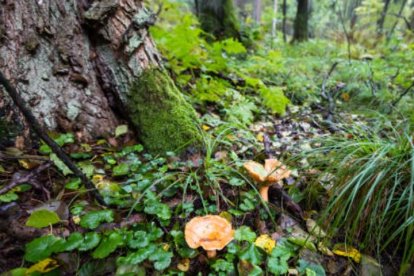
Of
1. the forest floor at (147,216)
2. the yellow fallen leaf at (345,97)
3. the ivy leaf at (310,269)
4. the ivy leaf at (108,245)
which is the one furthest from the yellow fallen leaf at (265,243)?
the yellow fallen leaf at (345,97)

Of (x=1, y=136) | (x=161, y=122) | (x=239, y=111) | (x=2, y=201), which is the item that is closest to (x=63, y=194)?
(x=2, y=201)

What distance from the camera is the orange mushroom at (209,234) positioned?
1.28 meters

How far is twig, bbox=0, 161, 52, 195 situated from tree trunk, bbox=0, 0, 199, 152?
1.34 feet

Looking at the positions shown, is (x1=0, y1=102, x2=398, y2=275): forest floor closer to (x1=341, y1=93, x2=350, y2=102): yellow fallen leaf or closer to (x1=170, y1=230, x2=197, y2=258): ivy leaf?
(x1=170, y1=230, x2=197, y2=258): ivy leaf

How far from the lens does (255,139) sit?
2.36 meters

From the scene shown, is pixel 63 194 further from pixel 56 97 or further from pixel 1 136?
pixel 56 97

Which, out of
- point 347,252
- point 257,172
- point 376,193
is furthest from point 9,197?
point 376,193

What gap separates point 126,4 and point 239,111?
1368 millimetres

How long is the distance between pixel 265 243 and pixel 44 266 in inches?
42.6

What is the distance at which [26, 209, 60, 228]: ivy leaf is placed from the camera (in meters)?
1.30

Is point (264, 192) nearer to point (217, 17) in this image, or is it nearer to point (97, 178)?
point (97, 178)

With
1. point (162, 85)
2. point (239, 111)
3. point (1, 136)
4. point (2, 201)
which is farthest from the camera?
point (239, 111)

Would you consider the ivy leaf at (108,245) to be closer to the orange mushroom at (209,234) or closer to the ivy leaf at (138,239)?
the ivy leaf at (138,239)

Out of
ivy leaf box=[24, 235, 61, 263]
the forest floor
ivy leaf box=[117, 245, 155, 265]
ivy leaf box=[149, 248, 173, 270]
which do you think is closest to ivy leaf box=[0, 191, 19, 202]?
the forest floor
